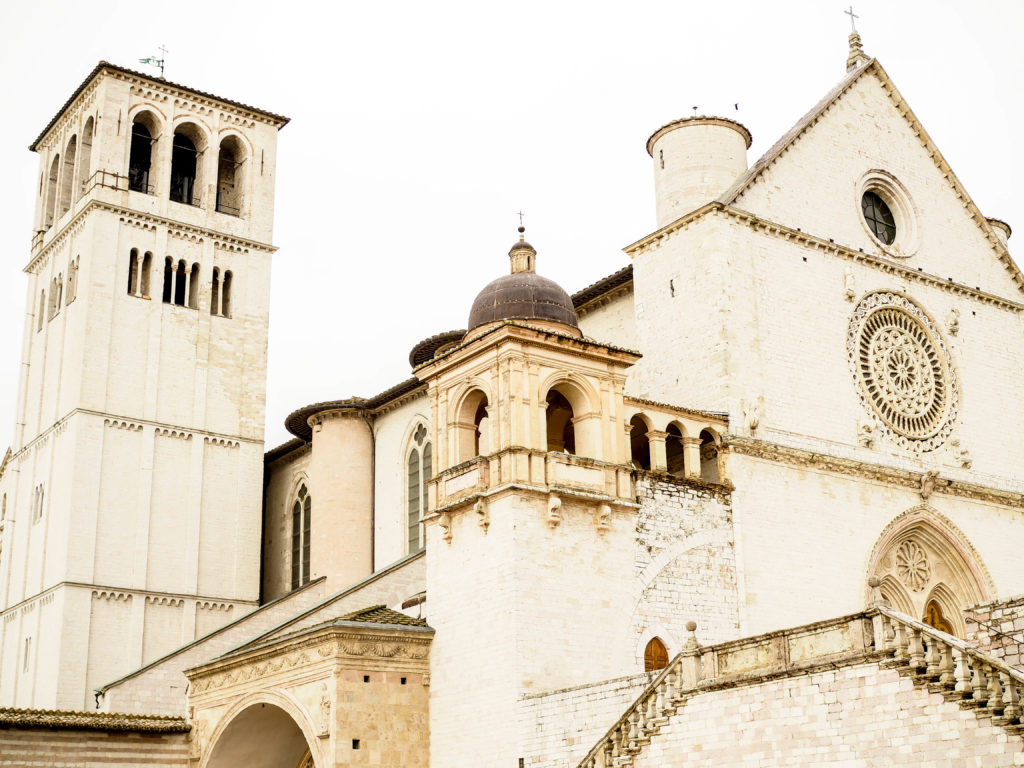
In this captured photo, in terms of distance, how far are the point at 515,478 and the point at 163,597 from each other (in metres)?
18.1

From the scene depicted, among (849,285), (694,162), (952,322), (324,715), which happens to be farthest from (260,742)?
(952,322)

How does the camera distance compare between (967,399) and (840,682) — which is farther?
(967,399)

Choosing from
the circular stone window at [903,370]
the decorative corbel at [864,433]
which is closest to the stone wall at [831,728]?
the decorative corbel at [864,433]

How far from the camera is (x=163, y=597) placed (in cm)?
3628

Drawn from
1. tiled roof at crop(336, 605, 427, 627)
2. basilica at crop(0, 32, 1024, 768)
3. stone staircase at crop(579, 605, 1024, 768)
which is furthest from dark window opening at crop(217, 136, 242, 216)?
stone staircase at crop(579, 605, 1024, 768)

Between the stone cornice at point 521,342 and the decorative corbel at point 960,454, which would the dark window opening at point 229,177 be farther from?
the decorative corbel at point 960,454

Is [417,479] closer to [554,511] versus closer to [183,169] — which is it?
[554,511]

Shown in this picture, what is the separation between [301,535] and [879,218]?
61.4 ft

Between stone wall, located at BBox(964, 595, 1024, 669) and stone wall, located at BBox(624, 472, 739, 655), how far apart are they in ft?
25.5

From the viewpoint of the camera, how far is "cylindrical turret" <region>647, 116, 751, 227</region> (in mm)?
27484

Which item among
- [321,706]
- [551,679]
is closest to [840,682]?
[551,679]

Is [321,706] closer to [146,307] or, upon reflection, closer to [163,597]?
[163,597]

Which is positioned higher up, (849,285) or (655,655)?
(849,285)

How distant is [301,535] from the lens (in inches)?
1517
